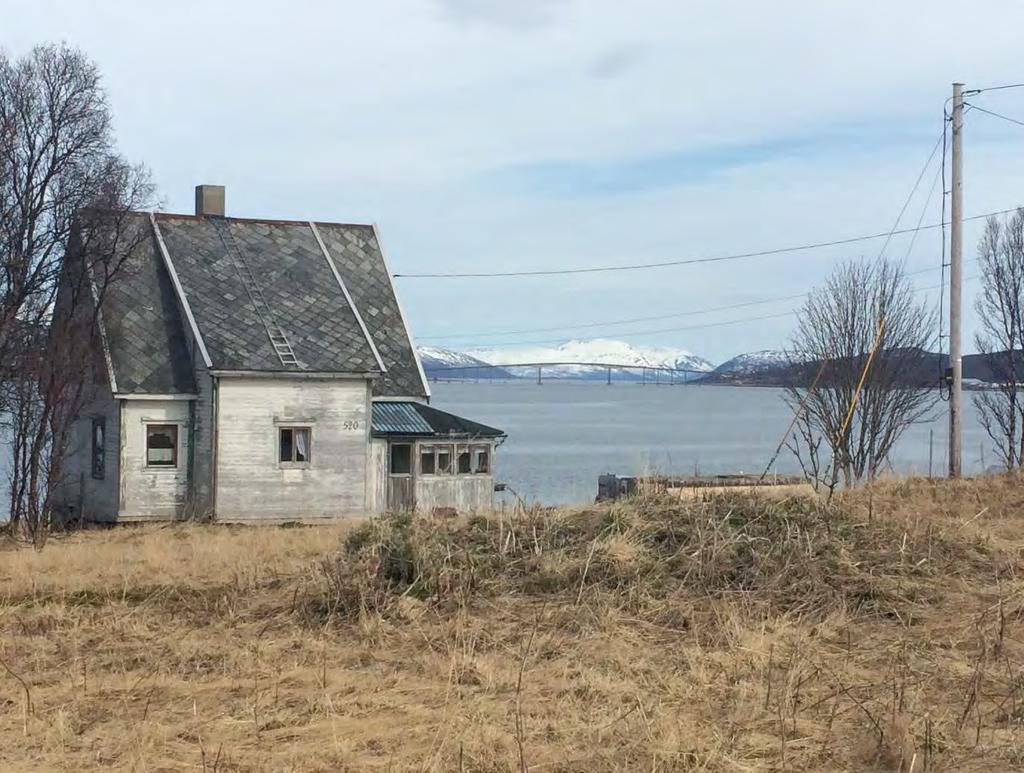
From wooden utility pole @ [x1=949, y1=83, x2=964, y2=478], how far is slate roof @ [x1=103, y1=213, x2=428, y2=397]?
1368 centimetres

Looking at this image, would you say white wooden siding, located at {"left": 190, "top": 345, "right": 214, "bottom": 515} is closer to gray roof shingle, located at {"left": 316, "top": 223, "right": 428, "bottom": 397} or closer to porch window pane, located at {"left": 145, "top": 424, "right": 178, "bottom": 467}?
porch window pane, located at {"left": 145, "top": 424, "right": 178, "bottom": 467}

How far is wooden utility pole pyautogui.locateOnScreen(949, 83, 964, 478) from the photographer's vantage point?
974 inches

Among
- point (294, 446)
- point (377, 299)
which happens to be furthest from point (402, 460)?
point (377, 299)

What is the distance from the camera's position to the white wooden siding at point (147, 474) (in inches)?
1131

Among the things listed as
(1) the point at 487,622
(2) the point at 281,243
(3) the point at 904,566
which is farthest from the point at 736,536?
(2) the point at 281,243

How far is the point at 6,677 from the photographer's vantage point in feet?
31.2

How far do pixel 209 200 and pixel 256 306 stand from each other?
15.6ft

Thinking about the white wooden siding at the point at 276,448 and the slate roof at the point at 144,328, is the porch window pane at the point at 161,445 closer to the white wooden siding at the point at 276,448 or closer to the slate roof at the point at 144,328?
the slate roof at the point at 144,328

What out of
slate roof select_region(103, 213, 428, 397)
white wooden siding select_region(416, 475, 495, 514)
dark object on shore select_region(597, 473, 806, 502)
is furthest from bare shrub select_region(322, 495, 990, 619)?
white wooden siding select_region(416, 475, 495, 514)

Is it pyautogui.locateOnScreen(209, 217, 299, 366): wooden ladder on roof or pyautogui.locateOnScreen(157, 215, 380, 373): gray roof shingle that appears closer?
pyautogui.locateOnScreen(157, 215, 380, 373): gray roof shingle

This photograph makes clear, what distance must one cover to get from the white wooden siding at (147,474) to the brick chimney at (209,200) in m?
7.29

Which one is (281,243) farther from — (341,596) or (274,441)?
(341,596)

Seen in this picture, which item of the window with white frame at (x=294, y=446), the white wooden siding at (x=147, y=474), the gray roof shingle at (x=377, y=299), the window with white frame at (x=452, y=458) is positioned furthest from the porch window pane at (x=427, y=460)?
the white wooden siding at (x=147, y=474)

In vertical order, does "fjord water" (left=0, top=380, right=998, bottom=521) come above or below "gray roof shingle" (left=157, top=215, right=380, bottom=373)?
below
